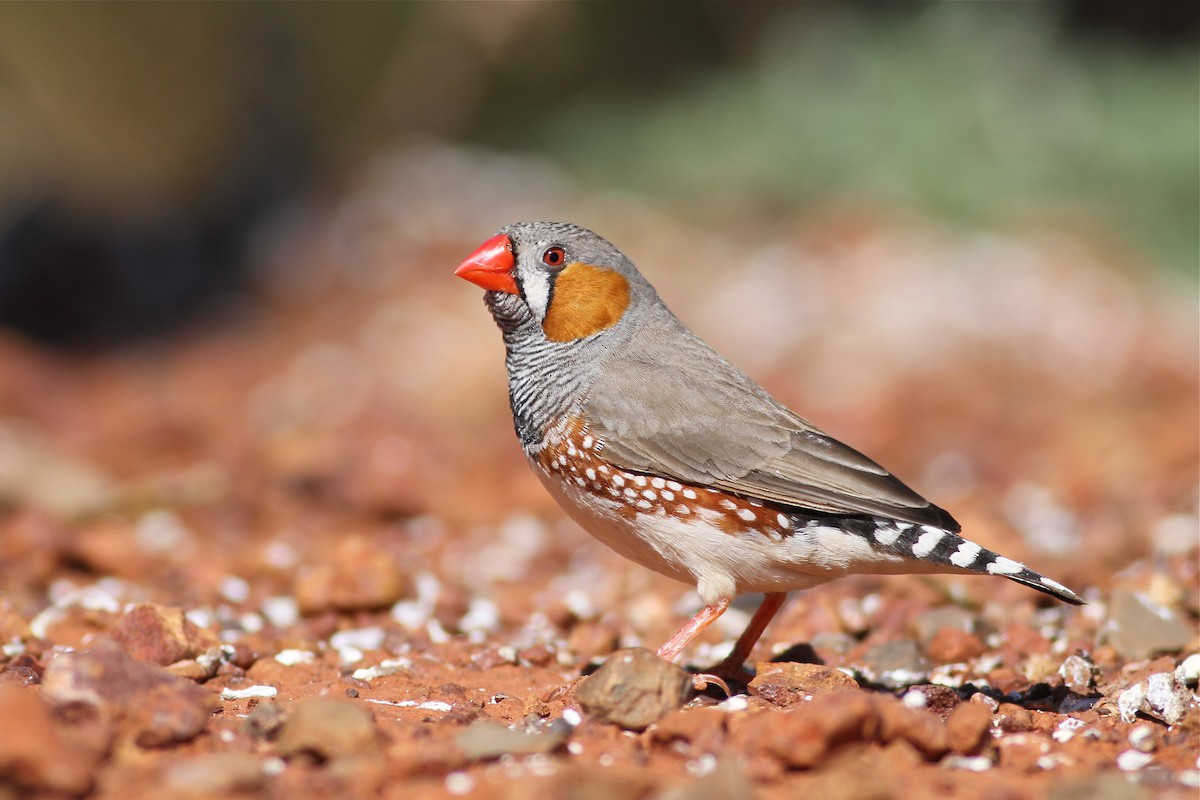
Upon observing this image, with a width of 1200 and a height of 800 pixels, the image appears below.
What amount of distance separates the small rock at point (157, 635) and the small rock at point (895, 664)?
2031mm

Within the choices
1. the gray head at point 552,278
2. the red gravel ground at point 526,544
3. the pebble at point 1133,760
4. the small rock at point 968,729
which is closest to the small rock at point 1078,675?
the red gravel ground at point 526,544

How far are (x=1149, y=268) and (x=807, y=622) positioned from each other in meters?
6.31

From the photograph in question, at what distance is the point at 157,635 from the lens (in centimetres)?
388

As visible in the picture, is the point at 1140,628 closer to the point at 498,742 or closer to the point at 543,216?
the point at 498,742

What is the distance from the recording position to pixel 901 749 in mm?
3018

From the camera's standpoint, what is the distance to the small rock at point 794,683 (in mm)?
3504

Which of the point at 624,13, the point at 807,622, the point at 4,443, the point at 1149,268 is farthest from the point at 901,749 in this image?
the point at 624,13

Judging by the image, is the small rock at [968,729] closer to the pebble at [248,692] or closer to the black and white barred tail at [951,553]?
the black and white barred tail at [951,553]

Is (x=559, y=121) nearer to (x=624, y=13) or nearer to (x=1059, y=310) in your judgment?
(x=624, y=13)

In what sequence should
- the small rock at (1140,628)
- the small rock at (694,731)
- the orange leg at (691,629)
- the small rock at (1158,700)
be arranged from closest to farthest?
1. the small rock at (694,731)
2. the small rock at (1158,700)
3. the orange leg at (691,629)
4. the small rock at (1140,628)

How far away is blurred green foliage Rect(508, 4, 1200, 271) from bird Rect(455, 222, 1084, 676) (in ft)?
22.0

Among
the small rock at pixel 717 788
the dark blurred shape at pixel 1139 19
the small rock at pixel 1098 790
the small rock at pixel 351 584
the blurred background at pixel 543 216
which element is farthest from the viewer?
the dark blurred shape at pixel 1139 19

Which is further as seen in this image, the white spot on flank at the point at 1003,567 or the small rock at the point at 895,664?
the small rock at the point at 895,664

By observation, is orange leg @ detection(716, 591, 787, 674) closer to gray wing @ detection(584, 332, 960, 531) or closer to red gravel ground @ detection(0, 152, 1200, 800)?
red gravel ground @ detection(0, 152, 1200, 800)
